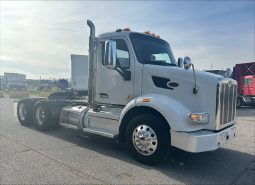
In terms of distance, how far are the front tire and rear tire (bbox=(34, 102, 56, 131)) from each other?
359cm

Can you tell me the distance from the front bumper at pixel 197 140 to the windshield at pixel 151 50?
1.80m

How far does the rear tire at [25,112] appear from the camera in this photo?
360 inches

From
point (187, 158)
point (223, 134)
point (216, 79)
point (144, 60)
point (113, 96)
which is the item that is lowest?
point (187, 158)

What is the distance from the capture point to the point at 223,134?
504 cm

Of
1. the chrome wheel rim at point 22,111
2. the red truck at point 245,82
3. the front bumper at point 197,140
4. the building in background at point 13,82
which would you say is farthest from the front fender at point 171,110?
the building in background at point 13,82

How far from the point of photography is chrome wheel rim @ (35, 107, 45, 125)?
835 cm

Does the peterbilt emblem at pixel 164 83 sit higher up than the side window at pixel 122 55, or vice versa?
the side window at pixel 122 55

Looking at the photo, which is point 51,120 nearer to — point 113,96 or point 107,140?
point 107,140

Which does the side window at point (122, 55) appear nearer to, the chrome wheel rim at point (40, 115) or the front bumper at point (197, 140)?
the front bumper at point (197, 140)

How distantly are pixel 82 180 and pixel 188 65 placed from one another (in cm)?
281

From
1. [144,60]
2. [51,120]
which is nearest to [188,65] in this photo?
[144,60]

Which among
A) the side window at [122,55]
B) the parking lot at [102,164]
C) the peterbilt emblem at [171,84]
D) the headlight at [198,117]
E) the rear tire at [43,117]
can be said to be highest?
the side window at [122,55]

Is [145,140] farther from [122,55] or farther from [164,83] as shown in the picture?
[122,55]

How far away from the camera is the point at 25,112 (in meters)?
9.34
